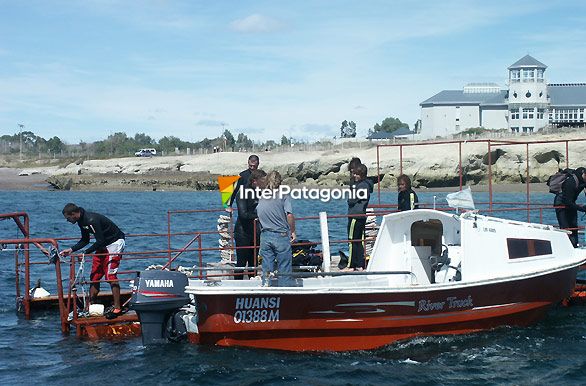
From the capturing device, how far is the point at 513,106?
110 meters

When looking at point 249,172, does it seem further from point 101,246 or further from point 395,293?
point 395,293

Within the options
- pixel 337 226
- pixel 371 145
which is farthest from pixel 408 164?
pixel 337 226

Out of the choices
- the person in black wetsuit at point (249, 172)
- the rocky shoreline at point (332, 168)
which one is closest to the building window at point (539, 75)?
the rocky shoreline at point (332, 168)

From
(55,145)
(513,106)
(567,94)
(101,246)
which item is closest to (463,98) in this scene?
(513,106)

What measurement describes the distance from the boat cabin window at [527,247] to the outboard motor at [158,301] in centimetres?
577

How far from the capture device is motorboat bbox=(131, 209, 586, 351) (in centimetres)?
1412

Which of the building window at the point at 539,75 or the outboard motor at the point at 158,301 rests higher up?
the building window at the point at 539,75

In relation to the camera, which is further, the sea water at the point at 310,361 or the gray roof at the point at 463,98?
the gray roof at the point at 463,98

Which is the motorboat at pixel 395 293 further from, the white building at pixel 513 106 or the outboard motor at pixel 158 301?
the white building at pixel 513 106

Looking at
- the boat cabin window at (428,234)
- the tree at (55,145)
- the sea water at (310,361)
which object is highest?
the tree at (55,145)

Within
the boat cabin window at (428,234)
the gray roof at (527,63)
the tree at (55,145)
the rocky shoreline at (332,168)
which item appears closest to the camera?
the boat cabin window at (428,234)

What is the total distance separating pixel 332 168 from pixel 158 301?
2878 inches

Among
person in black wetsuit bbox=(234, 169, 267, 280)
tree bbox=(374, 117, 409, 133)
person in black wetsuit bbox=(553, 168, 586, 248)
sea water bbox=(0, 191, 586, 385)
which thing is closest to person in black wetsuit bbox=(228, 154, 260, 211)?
person in black wetsuit bbox=(234, 169, 267, 280)

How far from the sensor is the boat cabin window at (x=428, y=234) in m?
16.0
